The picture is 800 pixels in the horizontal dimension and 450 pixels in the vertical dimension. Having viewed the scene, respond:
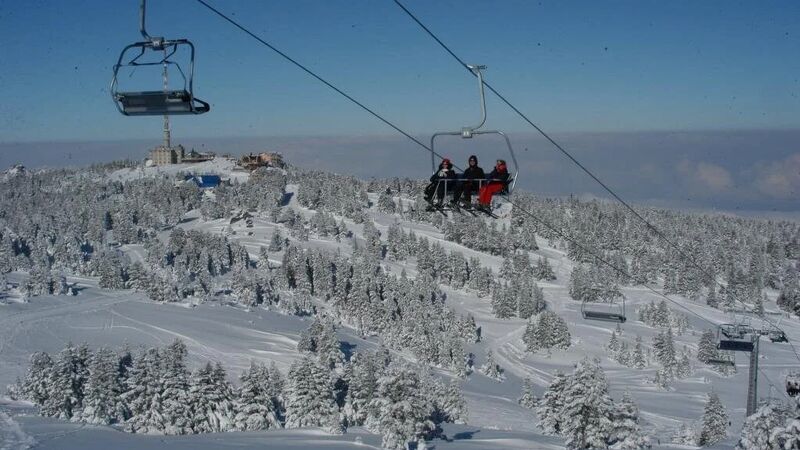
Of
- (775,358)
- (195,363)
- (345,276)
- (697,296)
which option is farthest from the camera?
(697,296)

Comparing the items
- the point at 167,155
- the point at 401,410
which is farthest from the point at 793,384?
the point at 167,155

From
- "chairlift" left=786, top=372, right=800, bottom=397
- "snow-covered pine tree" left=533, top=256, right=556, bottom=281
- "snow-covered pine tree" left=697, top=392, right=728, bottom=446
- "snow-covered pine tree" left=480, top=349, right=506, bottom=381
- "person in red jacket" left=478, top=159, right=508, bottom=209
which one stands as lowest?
"snow-covered pine tree" left=480, top=349, right=506, bottom=381

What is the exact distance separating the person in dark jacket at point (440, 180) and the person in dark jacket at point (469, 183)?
0.58 feet

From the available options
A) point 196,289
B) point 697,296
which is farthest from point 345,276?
point 697,296

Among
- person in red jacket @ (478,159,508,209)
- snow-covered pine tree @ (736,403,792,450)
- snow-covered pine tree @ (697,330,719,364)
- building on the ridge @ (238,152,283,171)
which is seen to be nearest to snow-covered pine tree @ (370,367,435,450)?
snow-covered pine tree @ (736,403,792,450)

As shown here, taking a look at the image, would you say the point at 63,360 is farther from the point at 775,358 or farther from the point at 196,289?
the point at 775,358

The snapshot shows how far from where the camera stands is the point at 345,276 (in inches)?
2899

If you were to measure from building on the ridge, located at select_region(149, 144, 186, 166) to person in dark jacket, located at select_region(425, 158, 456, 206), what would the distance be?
135 metres

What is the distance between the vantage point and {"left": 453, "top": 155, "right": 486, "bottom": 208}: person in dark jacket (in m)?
Answer: 10.9

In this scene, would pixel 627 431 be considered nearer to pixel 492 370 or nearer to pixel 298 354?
pixel 492 370

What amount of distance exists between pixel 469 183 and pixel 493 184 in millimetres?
428

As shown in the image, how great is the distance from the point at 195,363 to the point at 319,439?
26487 millimetres

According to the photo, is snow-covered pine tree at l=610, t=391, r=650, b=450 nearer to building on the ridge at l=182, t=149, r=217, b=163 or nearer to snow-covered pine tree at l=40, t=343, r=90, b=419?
snow-covered pine tree at l=40, t=343, r=90, b=419

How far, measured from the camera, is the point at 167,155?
142m
